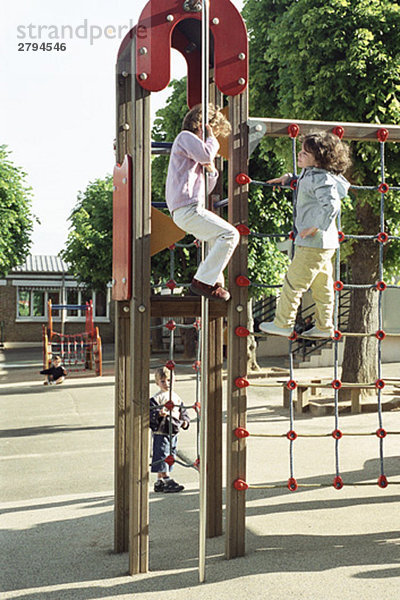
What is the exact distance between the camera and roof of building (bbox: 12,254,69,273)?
1292 inches

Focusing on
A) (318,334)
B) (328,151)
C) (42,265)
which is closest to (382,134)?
(328,151)

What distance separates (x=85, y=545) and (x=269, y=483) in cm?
215

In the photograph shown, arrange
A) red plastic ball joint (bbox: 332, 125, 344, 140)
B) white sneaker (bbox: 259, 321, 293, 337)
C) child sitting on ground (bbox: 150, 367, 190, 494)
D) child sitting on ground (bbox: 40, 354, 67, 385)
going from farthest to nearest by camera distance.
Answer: child sitting on ground (bbox: 40, 354, 67, 385) → child sitting on ground (bbox: 150, 367, 190, 494) → red plastic ball joint (bbox: 332, 125, 344, 140) → white sneaker (bbox: 259, 321, 293, 337)

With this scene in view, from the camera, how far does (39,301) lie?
3300cm

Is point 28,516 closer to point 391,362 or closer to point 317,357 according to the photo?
point 317,357

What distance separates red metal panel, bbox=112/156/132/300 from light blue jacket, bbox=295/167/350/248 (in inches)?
38.5

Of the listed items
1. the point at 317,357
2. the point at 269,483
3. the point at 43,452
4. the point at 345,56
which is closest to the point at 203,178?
the point at 269,483

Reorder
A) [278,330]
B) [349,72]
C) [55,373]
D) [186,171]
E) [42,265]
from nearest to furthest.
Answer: [186,171]
[278,330]
[349,72]
[55,373]
[42,265]

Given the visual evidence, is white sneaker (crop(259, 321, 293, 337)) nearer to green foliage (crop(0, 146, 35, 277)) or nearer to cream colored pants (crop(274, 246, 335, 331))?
cream colored pants (crop(274, 246, 335, 331))

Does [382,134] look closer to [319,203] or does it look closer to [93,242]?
[319,203]

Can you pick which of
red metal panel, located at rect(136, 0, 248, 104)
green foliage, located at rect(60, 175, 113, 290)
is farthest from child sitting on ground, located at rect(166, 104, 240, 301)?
green foliage, located at rect(60, 175, 113, 290)

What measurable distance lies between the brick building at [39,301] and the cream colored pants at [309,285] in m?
27.7

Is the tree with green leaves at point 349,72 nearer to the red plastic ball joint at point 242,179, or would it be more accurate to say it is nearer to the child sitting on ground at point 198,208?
the red plastic ball joint at point 242,179

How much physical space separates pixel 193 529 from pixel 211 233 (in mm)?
2128
